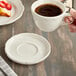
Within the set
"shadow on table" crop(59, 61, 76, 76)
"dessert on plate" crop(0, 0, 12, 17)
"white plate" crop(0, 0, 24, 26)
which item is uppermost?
"dessert on plate" crop(0, 0, 12, 17)

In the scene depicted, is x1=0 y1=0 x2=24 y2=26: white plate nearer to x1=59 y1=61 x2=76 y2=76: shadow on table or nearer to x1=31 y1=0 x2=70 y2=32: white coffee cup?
x1=31 y1=0 x2=70 y2=32: white coffee cup

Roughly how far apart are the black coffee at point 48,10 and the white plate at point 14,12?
16 cm

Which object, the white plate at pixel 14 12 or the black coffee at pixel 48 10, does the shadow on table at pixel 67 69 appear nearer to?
the black coffee at pixel 48 10

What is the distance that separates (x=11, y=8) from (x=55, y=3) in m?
0.27

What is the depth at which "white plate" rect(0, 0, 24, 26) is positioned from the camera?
3.87 feet

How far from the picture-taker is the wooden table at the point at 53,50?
3.19 feet

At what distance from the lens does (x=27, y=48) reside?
3.42 ft

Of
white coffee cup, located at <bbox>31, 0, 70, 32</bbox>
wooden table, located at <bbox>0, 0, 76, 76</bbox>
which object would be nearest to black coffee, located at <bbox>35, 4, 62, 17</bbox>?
white coffee cup, located at <bbox>31, 0, 70, 32</bbox>

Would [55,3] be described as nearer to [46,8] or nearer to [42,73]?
[46,8]

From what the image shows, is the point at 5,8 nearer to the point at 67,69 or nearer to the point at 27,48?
the point at 27,48

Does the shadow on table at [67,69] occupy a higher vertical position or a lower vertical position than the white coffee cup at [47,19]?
lower

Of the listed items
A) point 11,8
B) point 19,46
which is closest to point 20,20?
point 11,8

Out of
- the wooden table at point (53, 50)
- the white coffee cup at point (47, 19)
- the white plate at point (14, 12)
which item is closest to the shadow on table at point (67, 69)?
the wooden table at point (53, 50)

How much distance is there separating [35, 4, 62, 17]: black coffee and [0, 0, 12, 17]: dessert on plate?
203 millimetres
